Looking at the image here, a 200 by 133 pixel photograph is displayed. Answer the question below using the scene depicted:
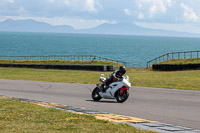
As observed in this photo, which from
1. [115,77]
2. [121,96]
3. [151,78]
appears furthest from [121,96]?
[151,78]

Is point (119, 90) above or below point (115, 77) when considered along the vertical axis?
below

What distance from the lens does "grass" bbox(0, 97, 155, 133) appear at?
7.50m

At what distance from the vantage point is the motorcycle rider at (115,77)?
1364 cm

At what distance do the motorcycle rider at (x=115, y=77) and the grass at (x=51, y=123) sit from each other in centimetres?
379

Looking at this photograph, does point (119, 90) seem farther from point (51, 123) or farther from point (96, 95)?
point (51, 123)

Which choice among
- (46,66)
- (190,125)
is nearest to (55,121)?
(190,125)

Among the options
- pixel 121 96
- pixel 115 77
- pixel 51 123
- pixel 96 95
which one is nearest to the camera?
pixel 51 123

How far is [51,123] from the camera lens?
840 cm

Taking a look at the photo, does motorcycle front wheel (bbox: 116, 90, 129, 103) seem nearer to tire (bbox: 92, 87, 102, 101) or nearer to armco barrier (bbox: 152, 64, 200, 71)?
tire (bbox: 92, 87, 102, 101)

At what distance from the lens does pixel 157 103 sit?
13.9 metres

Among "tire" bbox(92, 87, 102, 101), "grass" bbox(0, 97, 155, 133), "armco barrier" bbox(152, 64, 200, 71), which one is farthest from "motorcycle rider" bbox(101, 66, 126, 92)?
"armco barrier" bbox(152, 64, 200, 71)

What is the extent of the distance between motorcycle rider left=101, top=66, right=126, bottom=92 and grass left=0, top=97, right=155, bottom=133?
379 cm

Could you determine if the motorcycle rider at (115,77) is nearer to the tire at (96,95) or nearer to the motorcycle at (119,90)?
the motorcycle at (119,90)

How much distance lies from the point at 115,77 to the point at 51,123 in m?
5.91
